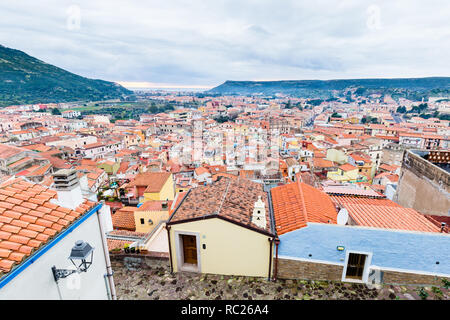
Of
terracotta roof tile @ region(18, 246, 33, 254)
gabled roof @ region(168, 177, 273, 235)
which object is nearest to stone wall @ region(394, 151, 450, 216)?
gabled roof @ region(168, 177, 273, 235)

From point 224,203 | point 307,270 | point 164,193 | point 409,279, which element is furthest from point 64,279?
point 164,193

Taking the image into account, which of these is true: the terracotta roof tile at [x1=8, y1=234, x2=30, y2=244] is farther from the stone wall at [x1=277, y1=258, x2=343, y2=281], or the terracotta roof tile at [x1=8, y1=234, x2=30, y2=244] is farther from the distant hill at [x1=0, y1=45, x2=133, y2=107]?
the distant hill at [x1=0, y1=45, x2=133, y2=107]

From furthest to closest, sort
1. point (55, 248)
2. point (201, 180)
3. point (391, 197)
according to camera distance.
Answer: point (201, 180), point (391, 197), point (55, 248)

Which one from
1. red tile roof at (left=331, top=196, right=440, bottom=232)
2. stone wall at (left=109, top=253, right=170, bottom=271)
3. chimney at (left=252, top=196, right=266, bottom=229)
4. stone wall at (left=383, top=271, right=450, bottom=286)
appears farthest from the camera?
stone wall at (left=109, top=253, right=170, bottom=271)

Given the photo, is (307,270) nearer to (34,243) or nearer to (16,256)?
(34,243)

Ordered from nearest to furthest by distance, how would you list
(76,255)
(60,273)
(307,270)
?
(76,255) → (60,273) → (307,270)

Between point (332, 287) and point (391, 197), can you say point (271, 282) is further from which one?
point (391, 197)
